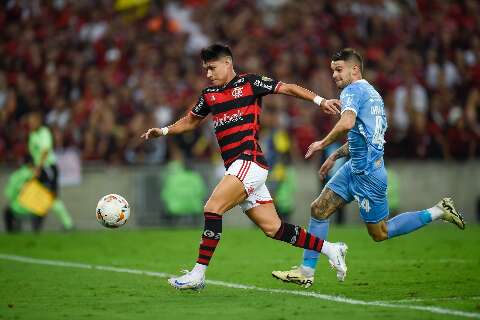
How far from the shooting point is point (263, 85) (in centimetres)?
895

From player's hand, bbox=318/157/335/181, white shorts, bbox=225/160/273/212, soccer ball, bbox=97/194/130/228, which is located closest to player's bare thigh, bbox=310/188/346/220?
player's hand, bbox=318/157/335/181

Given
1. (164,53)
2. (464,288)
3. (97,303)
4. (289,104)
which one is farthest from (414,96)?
(97,303)

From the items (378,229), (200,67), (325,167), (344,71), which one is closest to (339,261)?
(378,229)

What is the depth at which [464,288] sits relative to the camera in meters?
9.13

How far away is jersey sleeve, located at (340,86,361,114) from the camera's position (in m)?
8.76

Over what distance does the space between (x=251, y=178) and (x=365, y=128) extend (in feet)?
Result: 4.06

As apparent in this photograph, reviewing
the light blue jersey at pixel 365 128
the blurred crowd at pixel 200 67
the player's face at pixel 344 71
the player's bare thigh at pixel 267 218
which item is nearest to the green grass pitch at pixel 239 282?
the player's bare thigh at pixel 267 218

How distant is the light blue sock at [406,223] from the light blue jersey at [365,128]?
2.20 ft

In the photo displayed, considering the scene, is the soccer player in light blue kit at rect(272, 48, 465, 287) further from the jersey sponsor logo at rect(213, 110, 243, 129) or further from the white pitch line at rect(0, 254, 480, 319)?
the jersey sponsor logo at rect(213, 110, 243, 129)

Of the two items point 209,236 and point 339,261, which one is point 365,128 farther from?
point 209,236

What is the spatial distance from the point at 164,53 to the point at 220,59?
13.4 meters

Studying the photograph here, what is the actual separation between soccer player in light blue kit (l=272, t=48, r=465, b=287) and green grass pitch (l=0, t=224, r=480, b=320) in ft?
1.90

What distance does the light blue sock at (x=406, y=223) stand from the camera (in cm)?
943

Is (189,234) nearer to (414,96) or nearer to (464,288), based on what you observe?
(414,96)
